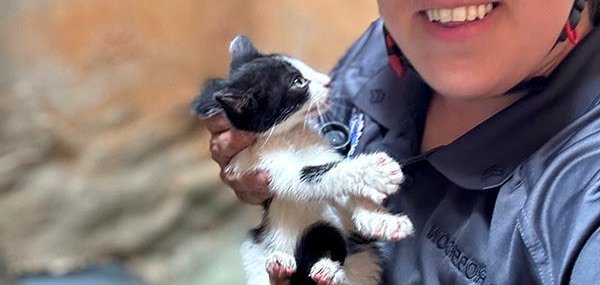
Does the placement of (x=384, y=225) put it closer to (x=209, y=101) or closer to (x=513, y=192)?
(x=513, y=192)

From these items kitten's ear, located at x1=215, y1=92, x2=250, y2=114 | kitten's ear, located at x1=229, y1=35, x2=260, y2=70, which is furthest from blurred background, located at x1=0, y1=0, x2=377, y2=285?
kitten's ear, located at x1=215, y1=92, x2=250, y2=114

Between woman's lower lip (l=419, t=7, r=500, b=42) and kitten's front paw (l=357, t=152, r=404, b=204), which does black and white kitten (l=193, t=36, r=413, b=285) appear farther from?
woman's lower lip (l=419, t=7, r=500, b=42)

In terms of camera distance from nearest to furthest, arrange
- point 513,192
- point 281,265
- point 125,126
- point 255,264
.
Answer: point 513,192 < point 281,265 < point 255,264 < point 125,126

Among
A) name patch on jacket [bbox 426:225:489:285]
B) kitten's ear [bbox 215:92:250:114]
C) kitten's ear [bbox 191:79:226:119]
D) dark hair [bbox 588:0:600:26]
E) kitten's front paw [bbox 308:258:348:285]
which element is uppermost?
kitten's ear [bbox 191:79:226:119]

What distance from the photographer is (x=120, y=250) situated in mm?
1809

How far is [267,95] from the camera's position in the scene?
108cm

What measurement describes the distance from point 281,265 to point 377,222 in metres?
0.12

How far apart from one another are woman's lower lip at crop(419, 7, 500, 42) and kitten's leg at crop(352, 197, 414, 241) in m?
0.19

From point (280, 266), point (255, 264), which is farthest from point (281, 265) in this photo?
point (255, 264)

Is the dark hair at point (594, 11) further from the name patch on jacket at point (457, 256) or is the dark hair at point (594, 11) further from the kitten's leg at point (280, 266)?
the kitten's leg at point (280, 266)

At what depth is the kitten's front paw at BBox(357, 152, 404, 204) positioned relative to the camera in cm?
97

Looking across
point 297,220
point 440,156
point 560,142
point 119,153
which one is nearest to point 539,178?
point 560,142

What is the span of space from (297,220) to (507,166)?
0.82 ft

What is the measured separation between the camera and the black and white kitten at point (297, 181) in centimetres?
102
